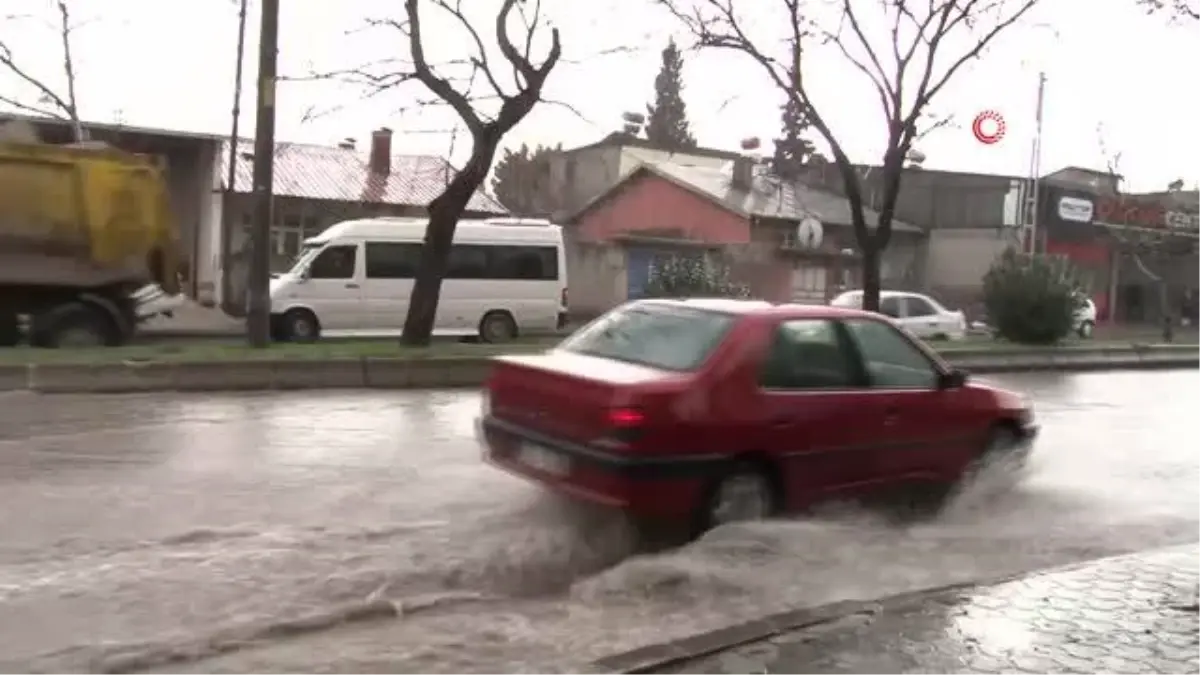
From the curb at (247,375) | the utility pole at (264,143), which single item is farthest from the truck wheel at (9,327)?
the curb at (247,375)

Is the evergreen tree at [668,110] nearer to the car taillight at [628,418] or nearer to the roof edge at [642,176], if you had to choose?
the roof edge at [642,176]

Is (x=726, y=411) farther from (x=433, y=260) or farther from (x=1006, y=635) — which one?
(x=433, y=260)

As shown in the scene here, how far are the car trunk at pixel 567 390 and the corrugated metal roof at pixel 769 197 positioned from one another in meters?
33.6

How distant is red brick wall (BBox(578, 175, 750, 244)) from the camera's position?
143 feet

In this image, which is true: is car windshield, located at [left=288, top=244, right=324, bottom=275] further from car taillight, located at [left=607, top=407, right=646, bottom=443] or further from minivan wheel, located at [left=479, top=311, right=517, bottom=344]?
car taillight, located at [left=607, top=407, right=646, bottom=443]

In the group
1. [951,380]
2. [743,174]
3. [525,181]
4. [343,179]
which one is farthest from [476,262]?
[525,181]

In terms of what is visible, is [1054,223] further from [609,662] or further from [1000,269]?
[609,662]

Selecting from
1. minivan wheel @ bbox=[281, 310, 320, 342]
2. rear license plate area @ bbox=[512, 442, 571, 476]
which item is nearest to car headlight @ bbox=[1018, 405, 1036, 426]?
rear license plate area @ bbox=[512, 442, 571, 476]

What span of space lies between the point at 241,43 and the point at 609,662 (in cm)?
2774

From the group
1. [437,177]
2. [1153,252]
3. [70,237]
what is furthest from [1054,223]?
[70,237]

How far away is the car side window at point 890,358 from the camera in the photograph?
824 centimetres

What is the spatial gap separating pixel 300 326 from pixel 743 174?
Result: 2719 cm

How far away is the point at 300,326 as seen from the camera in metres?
23.2

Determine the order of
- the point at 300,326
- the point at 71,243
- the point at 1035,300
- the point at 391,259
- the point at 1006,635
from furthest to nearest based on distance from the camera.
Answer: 1. the point at 1035,300
2. the point at 391,259
3. the point at 300,326
4. the point at 71,243
5. the point at 1006,635
